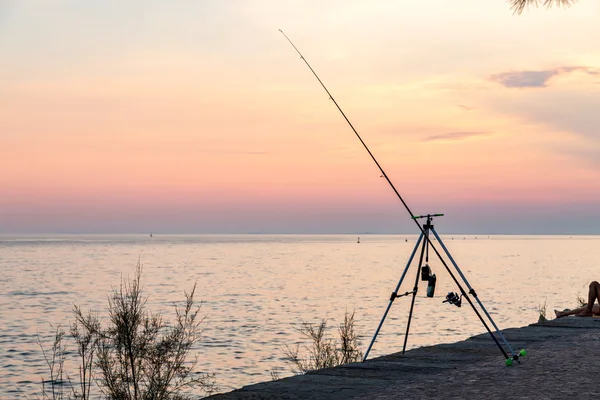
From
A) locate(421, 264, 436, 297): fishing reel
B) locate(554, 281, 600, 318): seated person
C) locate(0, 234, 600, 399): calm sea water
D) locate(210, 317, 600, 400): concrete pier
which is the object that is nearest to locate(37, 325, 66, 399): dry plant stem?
locate(0, 234, 600, 399): calm sea water

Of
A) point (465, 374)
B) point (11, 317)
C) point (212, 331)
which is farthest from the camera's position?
point (11, 317)

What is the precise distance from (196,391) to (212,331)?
10.3m

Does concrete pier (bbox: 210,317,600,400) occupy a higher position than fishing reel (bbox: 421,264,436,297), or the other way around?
fishing reel (bbox: 421,264,436,297)

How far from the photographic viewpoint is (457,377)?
8992 millimetres

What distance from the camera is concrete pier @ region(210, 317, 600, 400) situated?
315 inches

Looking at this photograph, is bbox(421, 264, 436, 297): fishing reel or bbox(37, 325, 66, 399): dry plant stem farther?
bbox(37, 325, 66, 399): dry plant stem

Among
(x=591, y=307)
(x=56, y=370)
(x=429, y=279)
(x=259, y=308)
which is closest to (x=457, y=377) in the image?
(x=429, y=279)

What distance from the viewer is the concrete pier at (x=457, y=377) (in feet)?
26.2

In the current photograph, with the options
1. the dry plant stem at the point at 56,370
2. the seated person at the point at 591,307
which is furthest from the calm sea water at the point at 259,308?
the seated person at the point at 591,307

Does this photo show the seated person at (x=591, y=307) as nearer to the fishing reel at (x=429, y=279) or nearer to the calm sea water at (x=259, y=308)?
the calm sea water at (x=259, y=308)

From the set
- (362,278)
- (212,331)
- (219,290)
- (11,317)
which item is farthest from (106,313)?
(362,278)

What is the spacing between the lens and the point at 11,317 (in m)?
31.1

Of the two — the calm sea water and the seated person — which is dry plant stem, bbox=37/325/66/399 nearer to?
the calm sea water

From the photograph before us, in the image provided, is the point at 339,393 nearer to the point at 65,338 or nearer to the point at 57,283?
the point at 65,338
